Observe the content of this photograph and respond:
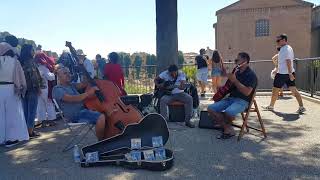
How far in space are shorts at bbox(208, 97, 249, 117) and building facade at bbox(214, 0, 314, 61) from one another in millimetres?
29919

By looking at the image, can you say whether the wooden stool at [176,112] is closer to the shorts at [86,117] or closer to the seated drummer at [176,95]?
the seated drummer at [176,95]

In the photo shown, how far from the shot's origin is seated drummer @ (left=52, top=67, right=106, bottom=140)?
18.7 ft

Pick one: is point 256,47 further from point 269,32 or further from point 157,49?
point 157,49

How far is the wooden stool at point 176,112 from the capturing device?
789cm

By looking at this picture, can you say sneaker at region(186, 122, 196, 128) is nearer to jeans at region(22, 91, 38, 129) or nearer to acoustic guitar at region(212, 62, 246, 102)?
acoustic guitar at region(212, 62, 246, 102)

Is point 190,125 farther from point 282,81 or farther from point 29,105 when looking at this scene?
point 29,105

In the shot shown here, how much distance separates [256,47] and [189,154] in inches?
1298

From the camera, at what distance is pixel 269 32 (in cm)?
3650

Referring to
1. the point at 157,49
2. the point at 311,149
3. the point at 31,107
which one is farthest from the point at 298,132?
the point at 31,107

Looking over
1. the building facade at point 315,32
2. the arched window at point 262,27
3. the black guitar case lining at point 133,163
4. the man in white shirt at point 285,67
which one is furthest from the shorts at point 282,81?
the building facade at point 315,32

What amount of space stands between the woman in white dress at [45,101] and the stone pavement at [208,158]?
87 centimetres

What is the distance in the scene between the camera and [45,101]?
812 cm

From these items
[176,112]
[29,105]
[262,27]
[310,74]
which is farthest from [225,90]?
[262,27]

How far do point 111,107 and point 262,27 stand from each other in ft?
111
